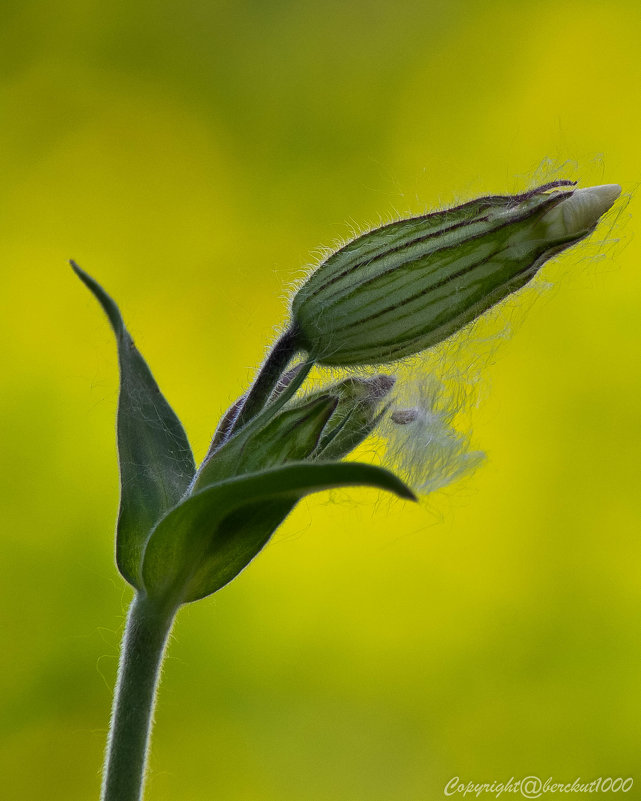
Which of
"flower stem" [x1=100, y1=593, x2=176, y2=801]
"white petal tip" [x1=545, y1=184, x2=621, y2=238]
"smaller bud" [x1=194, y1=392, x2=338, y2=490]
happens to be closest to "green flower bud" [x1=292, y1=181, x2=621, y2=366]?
"white petal tip" [x1=545, y1=184, x2=621, y2=238]

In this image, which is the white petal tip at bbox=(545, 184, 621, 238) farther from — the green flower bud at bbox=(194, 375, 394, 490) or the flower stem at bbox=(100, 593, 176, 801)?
the flower stem at bbox=(100, 593, 176, 801)

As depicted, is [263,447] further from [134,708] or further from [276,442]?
[134,708]

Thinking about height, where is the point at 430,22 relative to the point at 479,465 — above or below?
above

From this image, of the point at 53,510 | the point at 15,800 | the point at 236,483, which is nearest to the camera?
the point at 236,483

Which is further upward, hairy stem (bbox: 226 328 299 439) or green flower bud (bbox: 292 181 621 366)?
green flower bud (bbox: 292 181 621 366)

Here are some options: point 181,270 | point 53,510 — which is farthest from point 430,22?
point 53,510

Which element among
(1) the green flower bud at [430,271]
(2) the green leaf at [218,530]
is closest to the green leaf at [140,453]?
(2) the green leaf at [218,530]

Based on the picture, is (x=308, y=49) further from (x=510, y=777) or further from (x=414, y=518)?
(x=510, y=777)
